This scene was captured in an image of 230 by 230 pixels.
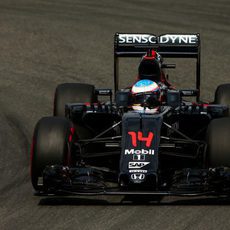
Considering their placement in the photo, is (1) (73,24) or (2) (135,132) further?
(1) (73,24)

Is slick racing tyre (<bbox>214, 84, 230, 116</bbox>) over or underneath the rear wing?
underneath

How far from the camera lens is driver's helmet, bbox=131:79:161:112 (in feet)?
46.7


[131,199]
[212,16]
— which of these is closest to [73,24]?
[212,16]

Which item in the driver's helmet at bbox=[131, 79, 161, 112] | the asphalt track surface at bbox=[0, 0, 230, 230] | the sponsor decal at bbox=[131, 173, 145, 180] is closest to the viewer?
the asphalt track surface at bbox=[0, 0, 230, 230]

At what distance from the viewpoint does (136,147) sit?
42.5ft

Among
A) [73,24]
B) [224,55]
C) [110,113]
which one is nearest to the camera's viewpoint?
[110,113]

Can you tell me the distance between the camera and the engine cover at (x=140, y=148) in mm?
12614

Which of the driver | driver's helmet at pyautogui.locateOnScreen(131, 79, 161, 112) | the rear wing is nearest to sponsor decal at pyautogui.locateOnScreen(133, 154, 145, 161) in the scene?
driver's helmet at pyautogui.locateOnScreen(131, 79, 161, 112)

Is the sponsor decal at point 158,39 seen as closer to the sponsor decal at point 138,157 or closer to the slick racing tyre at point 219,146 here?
the slick racing tyre at point 219,146

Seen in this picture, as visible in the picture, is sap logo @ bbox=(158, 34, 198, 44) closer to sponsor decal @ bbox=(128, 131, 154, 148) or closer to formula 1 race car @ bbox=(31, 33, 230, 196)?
formula 1 race car @ bbox=(31, 33, 230, 196)

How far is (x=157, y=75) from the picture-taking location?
16203 mm

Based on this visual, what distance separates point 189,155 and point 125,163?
3.28 ft

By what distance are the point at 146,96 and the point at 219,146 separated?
1.88 meters

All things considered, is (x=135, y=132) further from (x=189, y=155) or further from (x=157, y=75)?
(x=157, y=75)
